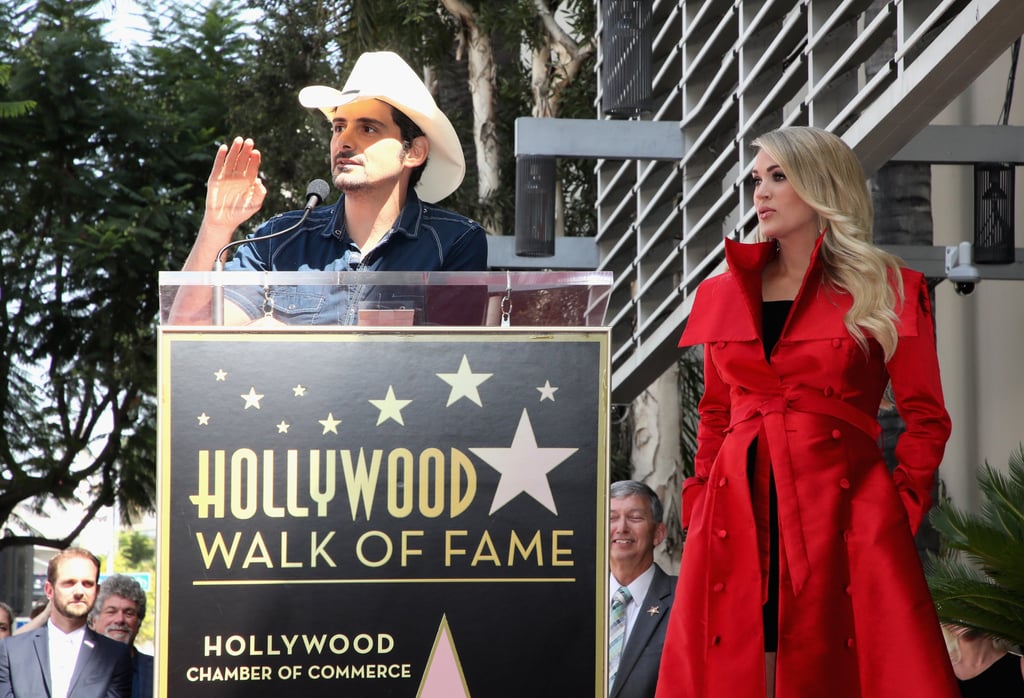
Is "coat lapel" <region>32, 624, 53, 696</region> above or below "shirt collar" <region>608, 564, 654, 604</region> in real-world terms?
below

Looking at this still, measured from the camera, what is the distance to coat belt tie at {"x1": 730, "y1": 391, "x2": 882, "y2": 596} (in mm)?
3191

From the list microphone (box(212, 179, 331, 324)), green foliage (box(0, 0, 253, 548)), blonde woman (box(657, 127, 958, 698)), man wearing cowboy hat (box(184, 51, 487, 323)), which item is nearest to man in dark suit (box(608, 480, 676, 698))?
blonde woman (box(657, 127, 958, 698))

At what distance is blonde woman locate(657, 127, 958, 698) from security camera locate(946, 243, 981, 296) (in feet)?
15.7

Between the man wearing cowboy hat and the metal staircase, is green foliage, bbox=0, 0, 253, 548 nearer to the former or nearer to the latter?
the metal staircase

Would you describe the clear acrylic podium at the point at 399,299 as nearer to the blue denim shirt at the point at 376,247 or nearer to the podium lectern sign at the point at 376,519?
the podium lectern sign at the point at 376,519

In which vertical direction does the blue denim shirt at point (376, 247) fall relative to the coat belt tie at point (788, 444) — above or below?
above

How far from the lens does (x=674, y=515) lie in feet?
36.4

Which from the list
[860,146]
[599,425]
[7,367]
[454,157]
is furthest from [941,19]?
[7,367]

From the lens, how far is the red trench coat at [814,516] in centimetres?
315

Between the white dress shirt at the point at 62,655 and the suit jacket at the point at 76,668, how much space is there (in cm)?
2

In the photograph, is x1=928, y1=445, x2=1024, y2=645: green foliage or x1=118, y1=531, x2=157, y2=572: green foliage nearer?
x1=928, y1=445, x2=1024, y2=645: green foliage

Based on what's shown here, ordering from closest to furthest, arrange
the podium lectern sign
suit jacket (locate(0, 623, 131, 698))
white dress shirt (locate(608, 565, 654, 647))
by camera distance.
Result: the podium lectern sign
white dress shirt (locate(608, 565, 654, 647))
suit jacket (locate(0, 623, 131, 698))

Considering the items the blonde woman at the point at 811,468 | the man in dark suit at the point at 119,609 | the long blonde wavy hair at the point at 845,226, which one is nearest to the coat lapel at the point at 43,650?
the man in dark suit at the point at 119,609

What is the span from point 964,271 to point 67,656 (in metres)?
4.89
